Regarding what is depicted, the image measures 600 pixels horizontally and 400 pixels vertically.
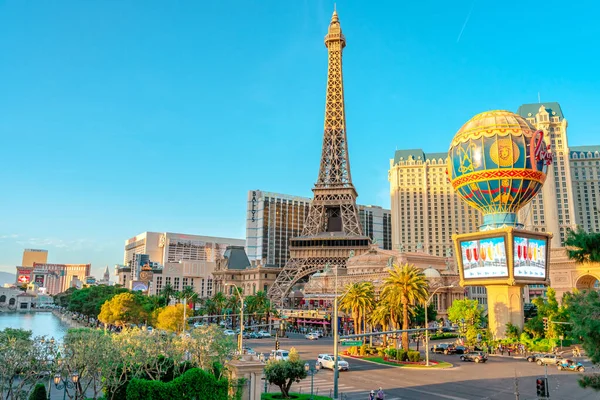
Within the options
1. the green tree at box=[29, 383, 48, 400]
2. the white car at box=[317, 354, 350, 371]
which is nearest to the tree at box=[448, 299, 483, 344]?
the white car at box=[317, 354, 350, 371]

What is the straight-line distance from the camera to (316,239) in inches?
4464

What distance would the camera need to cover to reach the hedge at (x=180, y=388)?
2336 cm

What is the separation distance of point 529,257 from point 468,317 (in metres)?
11.8

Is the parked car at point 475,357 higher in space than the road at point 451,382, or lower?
higher

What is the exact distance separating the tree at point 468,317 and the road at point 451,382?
989 centimetres

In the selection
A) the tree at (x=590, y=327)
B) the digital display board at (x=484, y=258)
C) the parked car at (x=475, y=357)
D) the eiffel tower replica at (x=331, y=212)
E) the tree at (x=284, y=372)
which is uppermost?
the eiffel tower replica at (x=331, y=212)

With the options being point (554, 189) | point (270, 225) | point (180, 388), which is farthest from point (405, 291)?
point (270, 225)

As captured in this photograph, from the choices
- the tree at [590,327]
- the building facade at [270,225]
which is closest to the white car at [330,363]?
the tree at [590,327]

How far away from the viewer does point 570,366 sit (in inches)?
1831

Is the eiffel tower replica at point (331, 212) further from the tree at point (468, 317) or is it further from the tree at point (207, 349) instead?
the tree at point (207, 349)

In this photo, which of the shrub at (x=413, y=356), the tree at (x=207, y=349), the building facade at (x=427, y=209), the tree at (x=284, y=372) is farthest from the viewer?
the building facade at (x=427, y=209)

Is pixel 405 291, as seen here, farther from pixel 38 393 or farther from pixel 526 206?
pixel 526 206

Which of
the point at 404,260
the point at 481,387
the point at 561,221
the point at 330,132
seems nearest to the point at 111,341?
the point at 481,387

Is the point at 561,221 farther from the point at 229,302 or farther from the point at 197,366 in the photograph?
the point at 197,366
